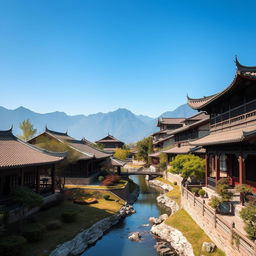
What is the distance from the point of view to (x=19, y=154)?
63.4ft

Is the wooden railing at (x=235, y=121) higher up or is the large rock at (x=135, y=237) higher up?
the wooden railing at (x=235, y=121)

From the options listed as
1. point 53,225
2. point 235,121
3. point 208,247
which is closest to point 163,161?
point 235,121

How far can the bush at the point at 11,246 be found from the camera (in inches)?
484

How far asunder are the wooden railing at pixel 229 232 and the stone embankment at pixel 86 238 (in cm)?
868

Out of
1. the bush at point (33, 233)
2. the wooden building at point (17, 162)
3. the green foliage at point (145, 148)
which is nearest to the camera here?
the bush at point (33, 233)

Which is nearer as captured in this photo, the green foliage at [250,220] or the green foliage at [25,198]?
the green foliage at [250,220]

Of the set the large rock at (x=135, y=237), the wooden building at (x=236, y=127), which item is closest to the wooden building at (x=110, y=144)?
the wooden building at (x=236, y=127)

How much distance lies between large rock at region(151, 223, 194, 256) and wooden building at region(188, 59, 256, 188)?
5.88 metres

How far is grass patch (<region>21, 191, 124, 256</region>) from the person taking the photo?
14471mm

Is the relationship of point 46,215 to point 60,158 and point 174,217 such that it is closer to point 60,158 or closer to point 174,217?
point 60,158

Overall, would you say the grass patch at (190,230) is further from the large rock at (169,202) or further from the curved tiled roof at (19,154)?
the curved tiled roof at (19,154)

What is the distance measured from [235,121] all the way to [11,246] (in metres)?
18.5

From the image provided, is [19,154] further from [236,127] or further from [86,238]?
[236,127]

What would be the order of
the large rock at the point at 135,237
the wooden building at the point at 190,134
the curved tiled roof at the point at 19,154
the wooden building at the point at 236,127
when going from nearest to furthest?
the wooden building at the point at 236,127 < the curved tiled roof at the point at 19,154 < the large rock at the point at 135,237 < the wooden building at the point at 190,134
